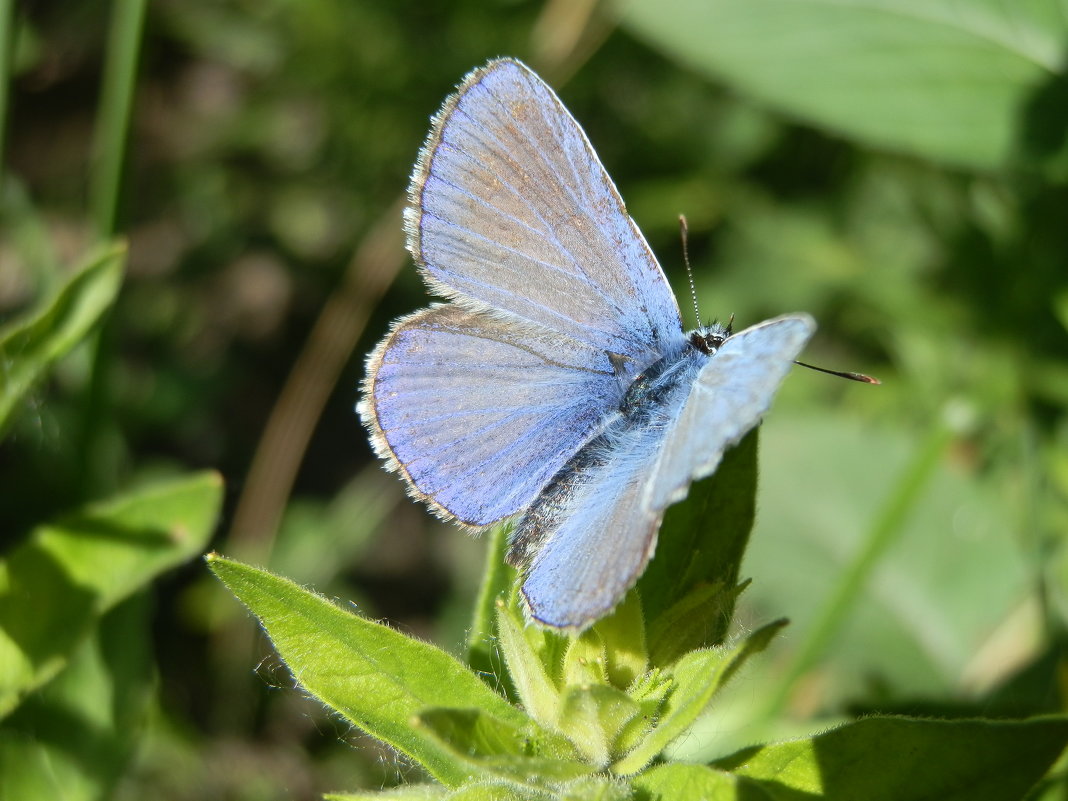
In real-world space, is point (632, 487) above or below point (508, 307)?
below

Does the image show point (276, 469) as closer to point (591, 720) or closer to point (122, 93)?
point (122, 93)

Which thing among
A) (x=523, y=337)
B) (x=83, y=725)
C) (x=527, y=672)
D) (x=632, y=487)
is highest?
(x=523, y=337)

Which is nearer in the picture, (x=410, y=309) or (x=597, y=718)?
(x=597, y=718)

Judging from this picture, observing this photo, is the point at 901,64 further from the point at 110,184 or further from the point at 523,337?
the point at 110,184

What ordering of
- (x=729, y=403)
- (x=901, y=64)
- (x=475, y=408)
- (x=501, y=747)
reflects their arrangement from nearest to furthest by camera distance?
(x=729, y=403), (x=501, y=747), (x=475, y=408), (x=901, y=64)

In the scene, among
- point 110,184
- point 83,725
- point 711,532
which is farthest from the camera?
point 110,184

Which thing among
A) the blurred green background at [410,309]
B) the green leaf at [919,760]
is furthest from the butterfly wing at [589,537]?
the blurred green background at [410,309]

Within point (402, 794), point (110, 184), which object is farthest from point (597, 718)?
point (110, 184)
